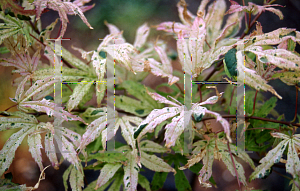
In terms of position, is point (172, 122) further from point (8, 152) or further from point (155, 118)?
point (8, 152)

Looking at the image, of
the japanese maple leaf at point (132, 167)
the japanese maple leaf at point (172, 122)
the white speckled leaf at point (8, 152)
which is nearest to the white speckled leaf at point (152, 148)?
the japanese maple leaf at point (132, 167)

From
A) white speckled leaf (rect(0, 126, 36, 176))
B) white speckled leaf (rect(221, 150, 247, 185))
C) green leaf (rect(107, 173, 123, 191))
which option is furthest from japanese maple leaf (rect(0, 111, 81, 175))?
white speckled leaf (rect(221, 150, 247, 185))

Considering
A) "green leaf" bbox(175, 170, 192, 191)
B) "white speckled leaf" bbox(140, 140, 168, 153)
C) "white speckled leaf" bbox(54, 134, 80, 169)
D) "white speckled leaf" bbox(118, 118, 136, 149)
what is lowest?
"green leaf" bbox(175, 170, 192, 191)

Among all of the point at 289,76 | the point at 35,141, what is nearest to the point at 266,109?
the point at 289,76

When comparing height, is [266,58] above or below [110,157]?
above

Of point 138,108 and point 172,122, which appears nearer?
point 172,122

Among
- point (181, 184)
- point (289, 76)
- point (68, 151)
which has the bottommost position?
point (181, 184)

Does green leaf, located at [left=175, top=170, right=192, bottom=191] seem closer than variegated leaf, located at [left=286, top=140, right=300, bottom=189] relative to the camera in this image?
No

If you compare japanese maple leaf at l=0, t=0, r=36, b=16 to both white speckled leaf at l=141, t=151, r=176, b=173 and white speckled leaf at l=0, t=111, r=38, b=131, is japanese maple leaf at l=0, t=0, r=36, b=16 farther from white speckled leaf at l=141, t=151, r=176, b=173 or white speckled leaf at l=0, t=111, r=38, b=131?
white speckled leaf at l=141, t=151, r=176, b=173

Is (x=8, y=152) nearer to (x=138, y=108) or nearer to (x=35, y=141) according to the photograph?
(x=35, y=141)

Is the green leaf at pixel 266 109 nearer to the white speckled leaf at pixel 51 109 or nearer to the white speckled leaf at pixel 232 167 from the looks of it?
the white speckled leaf at pixel 232 167

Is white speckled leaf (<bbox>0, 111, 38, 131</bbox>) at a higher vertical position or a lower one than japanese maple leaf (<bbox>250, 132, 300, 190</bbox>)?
higher
